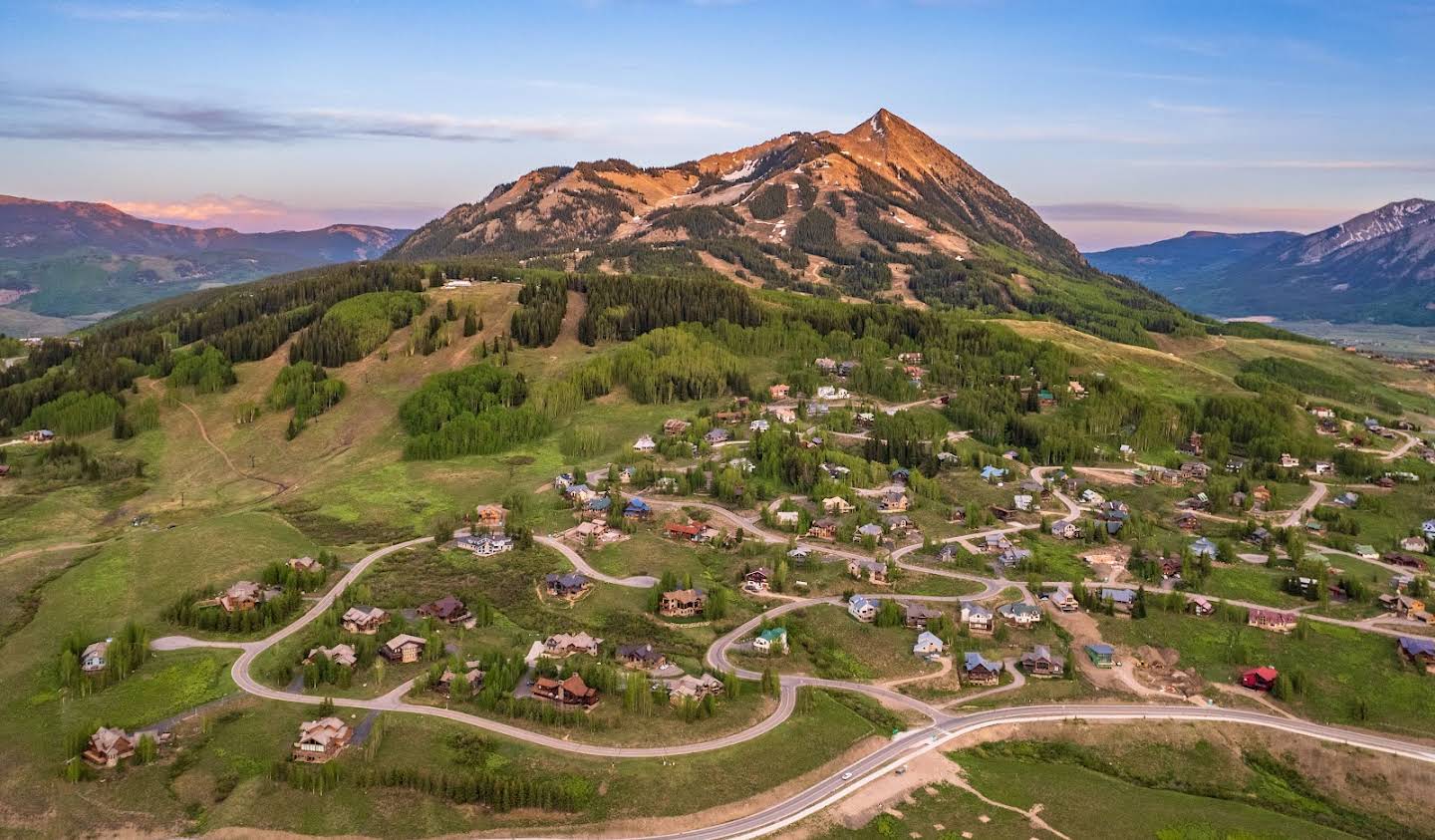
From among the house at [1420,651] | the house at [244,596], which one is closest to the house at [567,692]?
the house at [244,596]

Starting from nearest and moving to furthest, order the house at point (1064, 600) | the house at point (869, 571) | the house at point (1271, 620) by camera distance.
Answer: the house at point (1271, 620) → the house at point (1064, 600) → the house at point (869, 571)

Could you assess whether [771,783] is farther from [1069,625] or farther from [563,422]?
[563,422]

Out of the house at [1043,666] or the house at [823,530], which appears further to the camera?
the house at [823,530]

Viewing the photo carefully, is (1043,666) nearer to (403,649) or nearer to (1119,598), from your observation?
(1119,598)

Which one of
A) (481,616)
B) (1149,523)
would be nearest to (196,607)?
(481,616)

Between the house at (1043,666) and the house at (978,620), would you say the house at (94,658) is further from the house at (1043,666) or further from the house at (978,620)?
the house at (1043,666)

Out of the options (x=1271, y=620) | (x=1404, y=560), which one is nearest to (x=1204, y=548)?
(x=1271, y=620)

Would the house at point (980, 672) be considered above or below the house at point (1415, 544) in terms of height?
below

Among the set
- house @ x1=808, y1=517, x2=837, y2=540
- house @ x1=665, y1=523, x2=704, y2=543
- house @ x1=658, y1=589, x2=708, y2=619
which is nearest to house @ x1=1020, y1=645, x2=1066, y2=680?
house @ x1=658, y1=589, x2=708, y2=619
